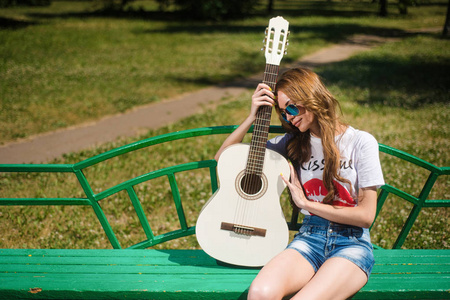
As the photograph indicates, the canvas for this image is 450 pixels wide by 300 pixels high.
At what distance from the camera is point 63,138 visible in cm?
791

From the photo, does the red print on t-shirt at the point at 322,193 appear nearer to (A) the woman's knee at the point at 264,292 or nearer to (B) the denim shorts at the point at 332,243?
(B) the denim shorts at the point at 332,243

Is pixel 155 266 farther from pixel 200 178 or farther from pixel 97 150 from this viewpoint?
pixel 97 150

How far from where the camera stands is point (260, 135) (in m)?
2.75

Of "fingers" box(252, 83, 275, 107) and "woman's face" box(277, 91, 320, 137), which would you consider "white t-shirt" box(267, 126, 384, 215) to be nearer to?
"woman's face" box(277, 91, 320, 137)

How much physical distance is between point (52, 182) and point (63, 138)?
6.91 ft

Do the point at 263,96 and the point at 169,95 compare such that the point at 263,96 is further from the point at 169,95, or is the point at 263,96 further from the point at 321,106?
the point at 169,95

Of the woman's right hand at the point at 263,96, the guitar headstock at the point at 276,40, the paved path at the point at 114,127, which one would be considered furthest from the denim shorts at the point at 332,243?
the paved path at the point at 114,127

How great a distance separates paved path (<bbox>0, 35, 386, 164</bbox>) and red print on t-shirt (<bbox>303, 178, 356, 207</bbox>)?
5.44 metres

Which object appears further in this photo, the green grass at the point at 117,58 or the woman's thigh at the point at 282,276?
the green grass at the point at 117,58

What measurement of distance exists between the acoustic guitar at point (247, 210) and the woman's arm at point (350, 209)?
16cm

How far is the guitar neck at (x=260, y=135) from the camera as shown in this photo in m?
2.72

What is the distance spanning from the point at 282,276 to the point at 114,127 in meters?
6.87

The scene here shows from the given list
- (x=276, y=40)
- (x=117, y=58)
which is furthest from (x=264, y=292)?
(x=117, y=58)

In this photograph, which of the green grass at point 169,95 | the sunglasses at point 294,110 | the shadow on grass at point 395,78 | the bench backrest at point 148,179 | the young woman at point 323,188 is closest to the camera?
the young woman at point 323,188
